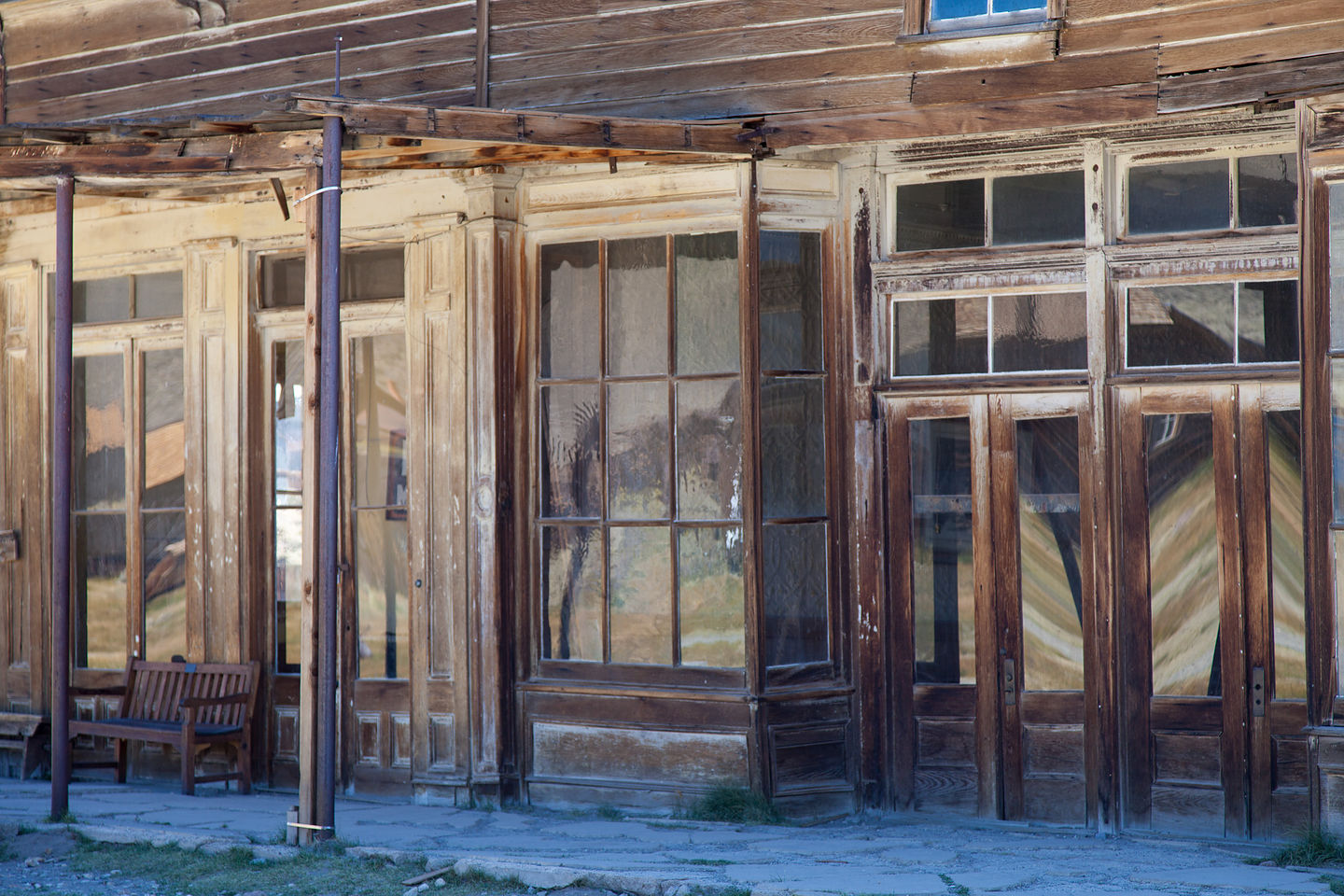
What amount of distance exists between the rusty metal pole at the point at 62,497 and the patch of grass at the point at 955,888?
4.63 m

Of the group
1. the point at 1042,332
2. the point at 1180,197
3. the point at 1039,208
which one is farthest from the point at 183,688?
the point at 1180,197

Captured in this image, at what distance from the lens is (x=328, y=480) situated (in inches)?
251

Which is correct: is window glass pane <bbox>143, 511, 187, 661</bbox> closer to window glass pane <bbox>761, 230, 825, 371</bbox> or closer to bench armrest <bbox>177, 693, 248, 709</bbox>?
bench armrest <bbox>177, 693, 248, 709</bbox>

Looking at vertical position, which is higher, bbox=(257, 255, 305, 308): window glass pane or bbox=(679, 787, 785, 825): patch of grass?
bbox=(257, 255, 305, 308): window glass pane

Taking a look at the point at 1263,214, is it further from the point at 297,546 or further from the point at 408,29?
the point at 297,546

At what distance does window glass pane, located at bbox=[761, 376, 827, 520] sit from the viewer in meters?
7.54

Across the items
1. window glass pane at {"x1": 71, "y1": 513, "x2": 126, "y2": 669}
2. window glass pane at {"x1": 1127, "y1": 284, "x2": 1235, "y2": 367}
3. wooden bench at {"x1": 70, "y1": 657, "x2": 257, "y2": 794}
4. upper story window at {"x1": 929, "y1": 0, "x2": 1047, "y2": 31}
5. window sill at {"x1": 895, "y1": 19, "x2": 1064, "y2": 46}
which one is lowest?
wooden bench at {"x1": 70, "y1": 657, "x2": 257, "y2": 794}

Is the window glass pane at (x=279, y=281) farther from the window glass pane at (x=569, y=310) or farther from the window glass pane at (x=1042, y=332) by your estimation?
the window glass pane at (x=1042, y=332)

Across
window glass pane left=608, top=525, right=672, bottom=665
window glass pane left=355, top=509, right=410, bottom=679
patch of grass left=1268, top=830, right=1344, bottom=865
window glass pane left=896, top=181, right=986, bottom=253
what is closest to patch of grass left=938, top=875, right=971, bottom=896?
patch of grass left=1268, top=830, right=1344, bottom=865

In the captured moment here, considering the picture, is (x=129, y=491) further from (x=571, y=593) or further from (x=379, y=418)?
(x=571, y=593)

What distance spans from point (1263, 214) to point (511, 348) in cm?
405

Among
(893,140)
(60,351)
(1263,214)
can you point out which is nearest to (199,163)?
(60,351)

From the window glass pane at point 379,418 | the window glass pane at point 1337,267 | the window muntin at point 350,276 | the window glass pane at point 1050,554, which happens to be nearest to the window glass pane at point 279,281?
the window muntin at point 350,276

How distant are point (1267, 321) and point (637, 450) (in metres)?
3.32
